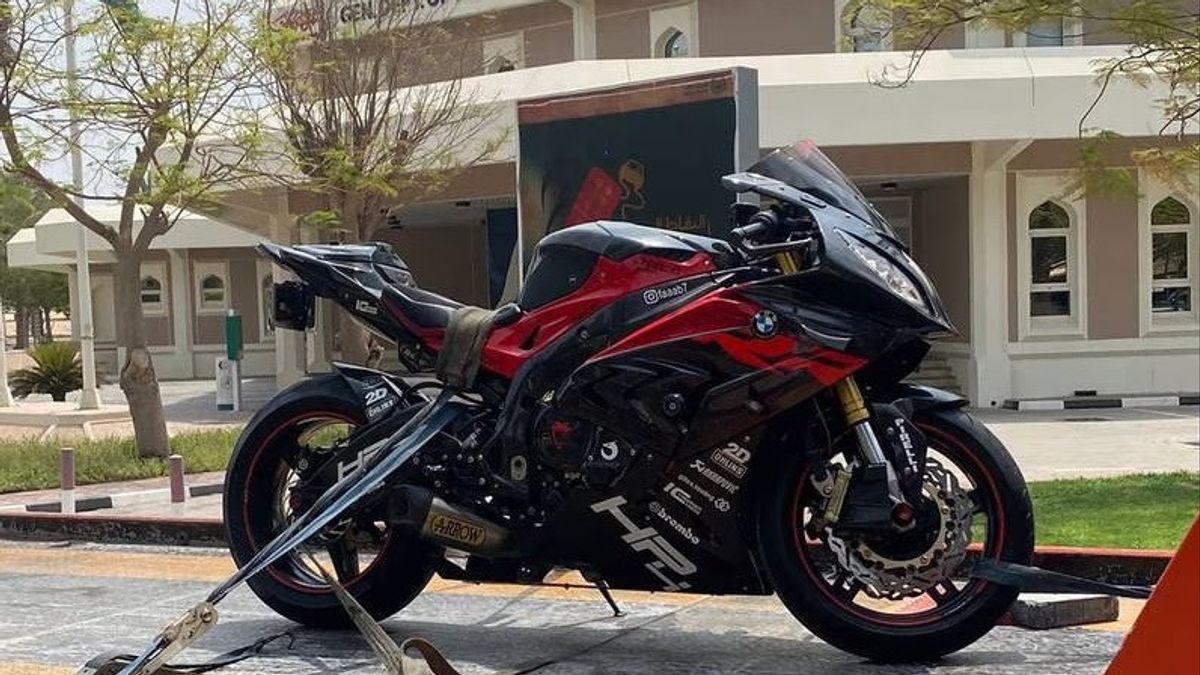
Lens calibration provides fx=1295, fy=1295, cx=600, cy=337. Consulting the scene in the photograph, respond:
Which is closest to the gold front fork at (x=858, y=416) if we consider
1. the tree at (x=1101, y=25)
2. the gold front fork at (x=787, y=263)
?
the gold front fork at (x=787, y=263)

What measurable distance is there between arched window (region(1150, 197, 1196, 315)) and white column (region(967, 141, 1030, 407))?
2.70 metres

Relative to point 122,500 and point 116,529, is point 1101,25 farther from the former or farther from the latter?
point 122,500

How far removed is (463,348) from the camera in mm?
4914

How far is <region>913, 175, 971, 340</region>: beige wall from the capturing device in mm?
20172

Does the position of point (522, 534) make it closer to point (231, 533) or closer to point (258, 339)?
point (231, 533)

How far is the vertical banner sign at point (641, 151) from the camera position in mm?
8203

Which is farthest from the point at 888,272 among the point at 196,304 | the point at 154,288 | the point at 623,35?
the point at 154,288

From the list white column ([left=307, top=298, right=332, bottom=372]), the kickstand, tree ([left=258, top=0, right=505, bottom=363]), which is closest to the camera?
the kickstand

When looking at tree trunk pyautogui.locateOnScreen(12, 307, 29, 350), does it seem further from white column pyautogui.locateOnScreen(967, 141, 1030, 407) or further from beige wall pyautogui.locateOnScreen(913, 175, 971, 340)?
white column pyautogui.locateOnScreen(967, 141, 1030, 407)

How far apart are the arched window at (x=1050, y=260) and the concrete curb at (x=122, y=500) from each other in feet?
44.8

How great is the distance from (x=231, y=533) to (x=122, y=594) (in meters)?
1.44

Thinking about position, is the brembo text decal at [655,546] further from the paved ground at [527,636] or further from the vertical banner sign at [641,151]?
the vertical banner sign at [641,151]

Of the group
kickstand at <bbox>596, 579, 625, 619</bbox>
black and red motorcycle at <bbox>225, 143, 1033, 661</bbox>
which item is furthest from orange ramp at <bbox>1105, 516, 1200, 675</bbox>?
kickstand at <bbox>596, 579, 625, 619</bbox>

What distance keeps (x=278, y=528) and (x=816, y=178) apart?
2.68m
